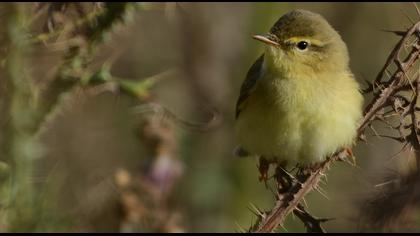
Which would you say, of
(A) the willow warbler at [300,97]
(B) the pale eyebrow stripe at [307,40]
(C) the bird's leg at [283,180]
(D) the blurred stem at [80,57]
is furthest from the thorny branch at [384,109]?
(D) the blurred stem at [80,57]

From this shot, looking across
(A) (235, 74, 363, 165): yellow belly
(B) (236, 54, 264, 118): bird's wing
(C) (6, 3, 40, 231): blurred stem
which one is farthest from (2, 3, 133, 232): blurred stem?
(A) (235, 74, 363, 165): yellow belly

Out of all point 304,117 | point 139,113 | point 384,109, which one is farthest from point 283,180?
point 139,113

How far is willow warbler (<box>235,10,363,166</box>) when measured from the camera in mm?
5035

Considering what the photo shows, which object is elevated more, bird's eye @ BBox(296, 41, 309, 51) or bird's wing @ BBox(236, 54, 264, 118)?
bird's eye @ BBox(296, 41, 309, 51)

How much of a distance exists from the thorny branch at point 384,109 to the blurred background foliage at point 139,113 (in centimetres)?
20

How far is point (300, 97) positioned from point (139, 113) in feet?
3.99

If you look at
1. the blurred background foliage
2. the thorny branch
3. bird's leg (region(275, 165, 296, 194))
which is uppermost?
the thorny branch

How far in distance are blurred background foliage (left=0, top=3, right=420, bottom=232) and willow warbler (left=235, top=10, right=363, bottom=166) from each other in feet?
0.81

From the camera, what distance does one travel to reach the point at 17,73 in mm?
4383

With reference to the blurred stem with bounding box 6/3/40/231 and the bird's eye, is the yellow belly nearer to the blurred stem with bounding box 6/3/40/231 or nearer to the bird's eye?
the bird's eye

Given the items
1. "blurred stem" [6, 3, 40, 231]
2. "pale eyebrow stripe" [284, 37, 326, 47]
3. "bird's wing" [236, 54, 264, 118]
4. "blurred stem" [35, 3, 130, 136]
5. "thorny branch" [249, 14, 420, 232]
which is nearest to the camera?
"thorny branch" [249, 14, 420, 232]

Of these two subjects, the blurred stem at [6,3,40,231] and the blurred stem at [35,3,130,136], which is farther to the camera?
the blurred stem at [35,3,130,136]

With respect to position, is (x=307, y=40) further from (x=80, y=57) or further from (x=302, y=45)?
(x=80, y=57)

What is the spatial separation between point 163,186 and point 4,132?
1.01m
